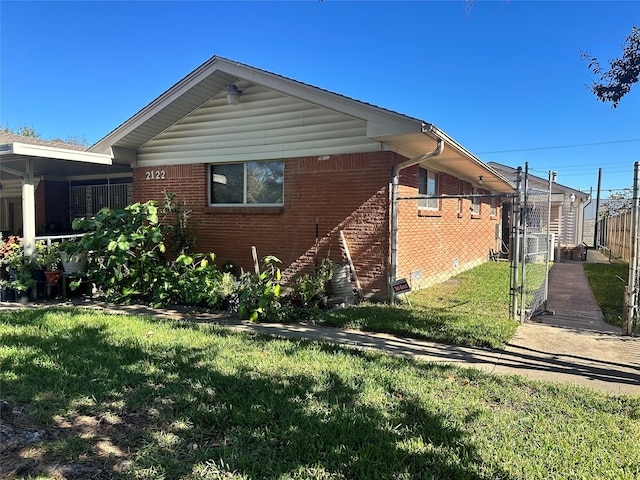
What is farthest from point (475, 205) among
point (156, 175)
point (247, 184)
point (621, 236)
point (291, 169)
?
point (156, 175)

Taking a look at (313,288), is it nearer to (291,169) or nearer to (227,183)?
(291,169)

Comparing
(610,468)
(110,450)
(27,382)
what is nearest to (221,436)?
(110,450)

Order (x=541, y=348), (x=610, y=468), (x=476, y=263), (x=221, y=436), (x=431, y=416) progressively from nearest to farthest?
(x=610, y=468) → (x=221, y=436) → (x=431, y=416) → (x=541, y=348) → (x=476, y=263)

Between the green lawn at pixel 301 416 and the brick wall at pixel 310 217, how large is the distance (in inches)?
123

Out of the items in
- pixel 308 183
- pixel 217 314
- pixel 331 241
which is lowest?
pixel 217 314

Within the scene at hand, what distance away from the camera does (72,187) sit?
13.3 meters

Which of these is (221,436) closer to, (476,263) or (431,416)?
(431,416)

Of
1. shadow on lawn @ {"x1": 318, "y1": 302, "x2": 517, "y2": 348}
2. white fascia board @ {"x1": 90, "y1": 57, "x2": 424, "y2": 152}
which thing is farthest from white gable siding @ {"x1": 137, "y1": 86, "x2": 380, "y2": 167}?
shadow on lawn @ {"x1": 318, "y1": 302, "x2": 517, "y2": 348}

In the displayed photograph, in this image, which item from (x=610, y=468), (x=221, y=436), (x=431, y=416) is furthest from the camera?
(x=431, y=416)

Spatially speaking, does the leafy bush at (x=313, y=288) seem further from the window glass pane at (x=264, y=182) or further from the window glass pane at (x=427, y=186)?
the window glass pane at (x=427, y=186)

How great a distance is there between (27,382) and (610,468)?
472 centimetres

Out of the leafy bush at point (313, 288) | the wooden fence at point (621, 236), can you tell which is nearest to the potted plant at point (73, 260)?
the leafy bush at point (313, 288)

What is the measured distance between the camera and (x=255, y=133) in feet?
28.8

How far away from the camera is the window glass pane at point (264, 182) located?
28.7ft
